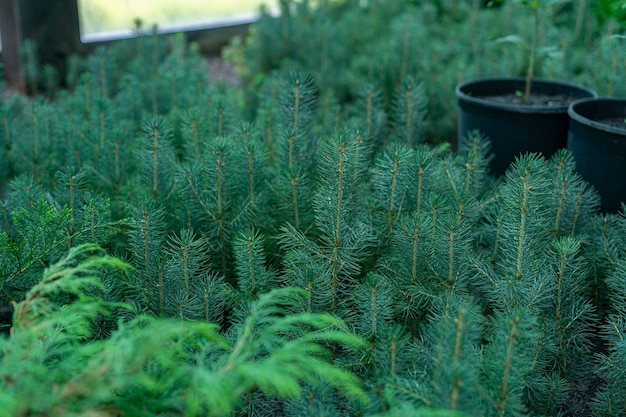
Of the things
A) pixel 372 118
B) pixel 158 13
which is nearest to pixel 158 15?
pixel 158 13

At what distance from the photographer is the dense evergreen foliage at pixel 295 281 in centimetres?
117

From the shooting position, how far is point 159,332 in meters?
1.07

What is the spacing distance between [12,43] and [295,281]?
12.8 ft

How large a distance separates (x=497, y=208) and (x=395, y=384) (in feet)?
2.88

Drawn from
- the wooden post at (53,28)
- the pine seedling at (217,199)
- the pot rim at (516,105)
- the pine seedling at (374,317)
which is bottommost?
the pine seedling at (374,317)

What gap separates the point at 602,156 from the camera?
2381 millimetres

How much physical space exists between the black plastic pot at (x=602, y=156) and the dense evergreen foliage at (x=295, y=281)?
31 centimetres

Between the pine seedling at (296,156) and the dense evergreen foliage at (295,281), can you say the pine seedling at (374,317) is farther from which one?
the pine seedling at (296,156)

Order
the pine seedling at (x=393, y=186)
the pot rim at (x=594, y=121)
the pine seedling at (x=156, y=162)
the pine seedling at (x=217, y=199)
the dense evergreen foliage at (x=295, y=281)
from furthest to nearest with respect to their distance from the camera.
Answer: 1. the pot rim at (x=594, y=121)
2. the pine seedling at (x=156, y=162)
3. the pine seedling at (x=217, y=199)
4. the pine seedling at (x=393, y=186)
5. the dense evergreen foliage at (x=295, y=281)

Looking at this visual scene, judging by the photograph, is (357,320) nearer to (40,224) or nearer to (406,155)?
(406,155)

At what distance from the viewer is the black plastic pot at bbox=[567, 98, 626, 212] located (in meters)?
2.34

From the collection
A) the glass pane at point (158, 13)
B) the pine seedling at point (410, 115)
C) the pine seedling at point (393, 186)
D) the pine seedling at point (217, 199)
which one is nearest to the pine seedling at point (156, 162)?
the pine seedling at point (217, 199)

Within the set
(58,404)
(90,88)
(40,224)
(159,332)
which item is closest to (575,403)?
(159,332)

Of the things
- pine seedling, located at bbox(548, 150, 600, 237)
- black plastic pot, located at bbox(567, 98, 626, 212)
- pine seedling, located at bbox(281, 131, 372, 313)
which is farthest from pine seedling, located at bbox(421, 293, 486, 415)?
black plastic pot, located at bbox(567, 98, 626, 212)
